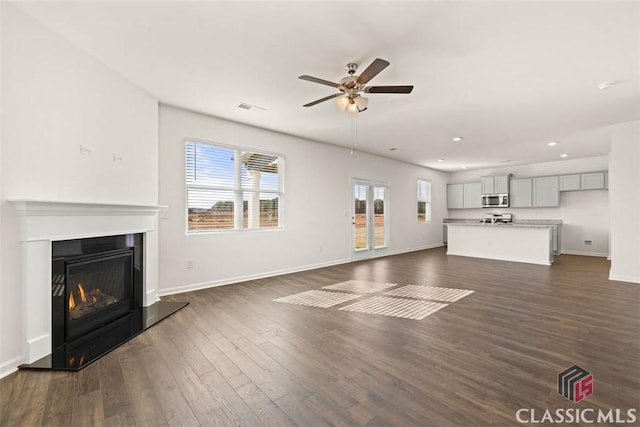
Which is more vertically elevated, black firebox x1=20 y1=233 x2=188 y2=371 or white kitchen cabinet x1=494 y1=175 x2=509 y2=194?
white kitchen cabinet x1=494 y1=175 x2=509 y2=194

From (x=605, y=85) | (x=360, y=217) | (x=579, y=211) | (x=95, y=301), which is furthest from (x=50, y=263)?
(x=579, y=211)

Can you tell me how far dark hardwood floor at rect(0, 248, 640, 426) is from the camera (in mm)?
1744

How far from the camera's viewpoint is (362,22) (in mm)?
2410

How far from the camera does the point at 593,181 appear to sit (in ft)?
25.9

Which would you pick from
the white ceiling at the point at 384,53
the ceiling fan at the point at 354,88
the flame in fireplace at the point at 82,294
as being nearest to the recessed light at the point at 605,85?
the white ceiling at the point at 384,53

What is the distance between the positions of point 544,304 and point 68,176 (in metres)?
5.66

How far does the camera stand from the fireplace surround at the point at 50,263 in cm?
233

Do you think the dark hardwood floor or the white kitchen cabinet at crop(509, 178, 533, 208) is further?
Answer: the white kitchen cabinet at crop(509, 178, 533, 208)

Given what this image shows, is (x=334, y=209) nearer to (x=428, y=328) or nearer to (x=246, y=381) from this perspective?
(x=428, y=328)

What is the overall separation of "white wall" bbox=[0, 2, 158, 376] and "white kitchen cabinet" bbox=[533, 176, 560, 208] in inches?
411

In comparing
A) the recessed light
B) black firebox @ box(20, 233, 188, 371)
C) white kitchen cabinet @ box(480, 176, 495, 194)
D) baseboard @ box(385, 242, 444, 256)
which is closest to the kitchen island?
baseboard @ box(385, 242, 444, 256)

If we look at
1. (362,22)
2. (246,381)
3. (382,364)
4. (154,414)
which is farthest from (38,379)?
(362,22)

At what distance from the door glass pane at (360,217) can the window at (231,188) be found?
92.4 inches

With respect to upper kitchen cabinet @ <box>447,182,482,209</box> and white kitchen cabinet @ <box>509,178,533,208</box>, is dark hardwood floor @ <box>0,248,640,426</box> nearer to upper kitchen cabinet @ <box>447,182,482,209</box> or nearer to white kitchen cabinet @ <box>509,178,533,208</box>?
white kitchen cabinet @ <box>509,178,533,208</box>
